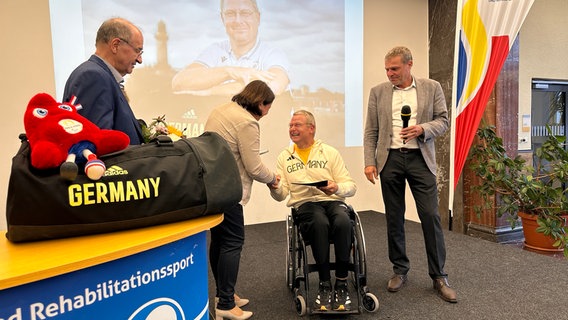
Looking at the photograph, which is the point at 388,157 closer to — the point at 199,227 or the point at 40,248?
the point at 199,227

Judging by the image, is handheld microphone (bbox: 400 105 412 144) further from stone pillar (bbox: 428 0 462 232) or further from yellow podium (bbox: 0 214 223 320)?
stone pillar (bbox: 428 0 462 232)

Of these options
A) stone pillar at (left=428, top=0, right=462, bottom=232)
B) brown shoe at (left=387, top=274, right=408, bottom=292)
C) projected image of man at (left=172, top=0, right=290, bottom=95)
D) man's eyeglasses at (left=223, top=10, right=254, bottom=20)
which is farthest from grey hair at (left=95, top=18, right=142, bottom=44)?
stone pillar at (left=428, top=0, right=462, bottom=232)

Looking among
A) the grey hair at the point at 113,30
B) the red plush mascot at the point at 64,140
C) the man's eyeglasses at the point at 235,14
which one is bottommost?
the red plush mascot at the point at 64,140

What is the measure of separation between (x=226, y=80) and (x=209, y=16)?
0.68m

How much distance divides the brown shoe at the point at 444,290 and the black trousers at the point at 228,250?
1280 mm

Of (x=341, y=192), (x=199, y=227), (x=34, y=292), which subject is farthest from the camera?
(x=341, y=192)

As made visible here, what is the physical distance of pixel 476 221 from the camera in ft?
13.6

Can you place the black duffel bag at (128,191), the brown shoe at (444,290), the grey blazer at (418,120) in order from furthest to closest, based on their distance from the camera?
the grey blazer at (418,120), the brown shoe at (444,290), the black duffel bag at (128,191)

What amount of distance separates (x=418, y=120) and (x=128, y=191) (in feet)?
A: 6.45

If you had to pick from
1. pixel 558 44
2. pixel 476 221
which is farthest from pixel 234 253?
pixel 558 44

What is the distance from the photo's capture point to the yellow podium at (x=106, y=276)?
2.42 feet

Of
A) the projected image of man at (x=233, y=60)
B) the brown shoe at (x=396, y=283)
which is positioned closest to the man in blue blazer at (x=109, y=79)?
the brown shoe at (x=396, y=283)

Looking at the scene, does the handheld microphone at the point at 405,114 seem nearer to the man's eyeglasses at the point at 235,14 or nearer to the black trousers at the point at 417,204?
the black trousers at the point at 417,204

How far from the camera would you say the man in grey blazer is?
2.36 metres
